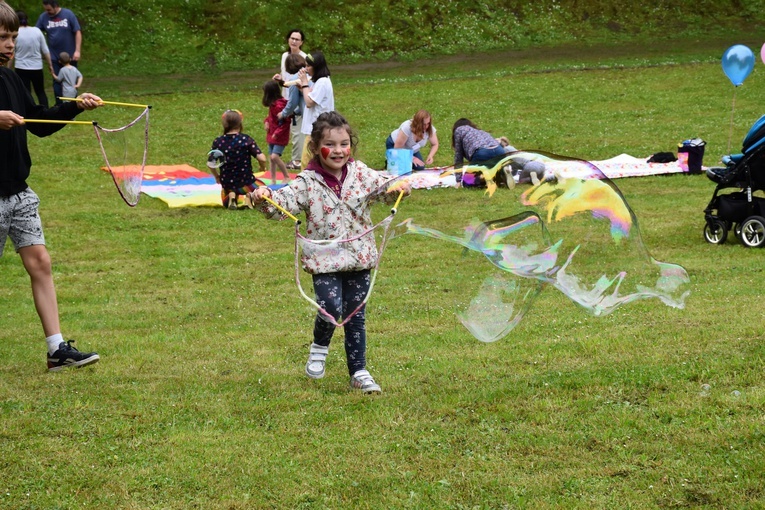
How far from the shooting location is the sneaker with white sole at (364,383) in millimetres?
5195

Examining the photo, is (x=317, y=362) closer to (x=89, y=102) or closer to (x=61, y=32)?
(x=89, y=102)

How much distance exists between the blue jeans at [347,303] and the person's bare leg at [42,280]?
163 cm

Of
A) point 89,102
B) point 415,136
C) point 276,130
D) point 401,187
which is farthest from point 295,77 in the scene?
point 401,187

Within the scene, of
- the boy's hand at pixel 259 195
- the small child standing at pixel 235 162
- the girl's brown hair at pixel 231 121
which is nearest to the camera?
the boy's hand at pixel 259 195

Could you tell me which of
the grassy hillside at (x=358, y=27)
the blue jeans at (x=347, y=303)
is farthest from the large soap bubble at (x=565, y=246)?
the grassy hillside at (x=358, y=27)

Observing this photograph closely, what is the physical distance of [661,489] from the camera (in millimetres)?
3924

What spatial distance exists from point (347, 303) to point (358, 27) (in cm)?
2371

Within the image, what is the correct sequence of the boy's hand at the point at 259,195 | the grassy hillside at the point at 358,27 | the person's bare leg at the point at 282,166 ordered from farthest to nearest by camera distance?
the grassy hillside at the point at 358,27 < the person's bare leg at the point at 282,166 < the boy's hand at the point at 259,195

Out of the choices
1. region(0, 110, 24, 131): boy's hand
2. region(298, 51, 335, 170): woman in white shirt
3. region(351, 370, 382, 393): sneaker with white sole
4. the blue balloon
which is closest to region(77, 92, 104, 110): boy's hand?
region(0, 110, 24, 131): boy's hand

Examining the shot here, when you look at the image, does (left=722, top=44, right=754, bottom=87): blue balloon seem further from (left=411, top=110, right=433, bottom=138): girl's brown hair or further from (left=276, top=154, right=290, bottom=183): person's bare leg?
(left=276, top=154, right=290, bottom=183): person's bare leg

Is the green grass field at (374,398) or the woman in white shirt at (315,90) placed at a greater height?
the woman in white shirt at (315,90)

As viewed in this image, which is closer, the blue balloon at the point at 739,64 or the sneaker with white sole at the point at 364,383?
the sneaker with white sole at the point at 364,383

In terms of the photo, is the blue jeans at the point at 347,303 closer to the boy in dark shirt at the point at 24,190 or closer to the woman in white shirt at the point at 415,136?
the boy in dark shirt at the point at 24,190

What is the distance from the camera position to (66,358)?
5.71 m
